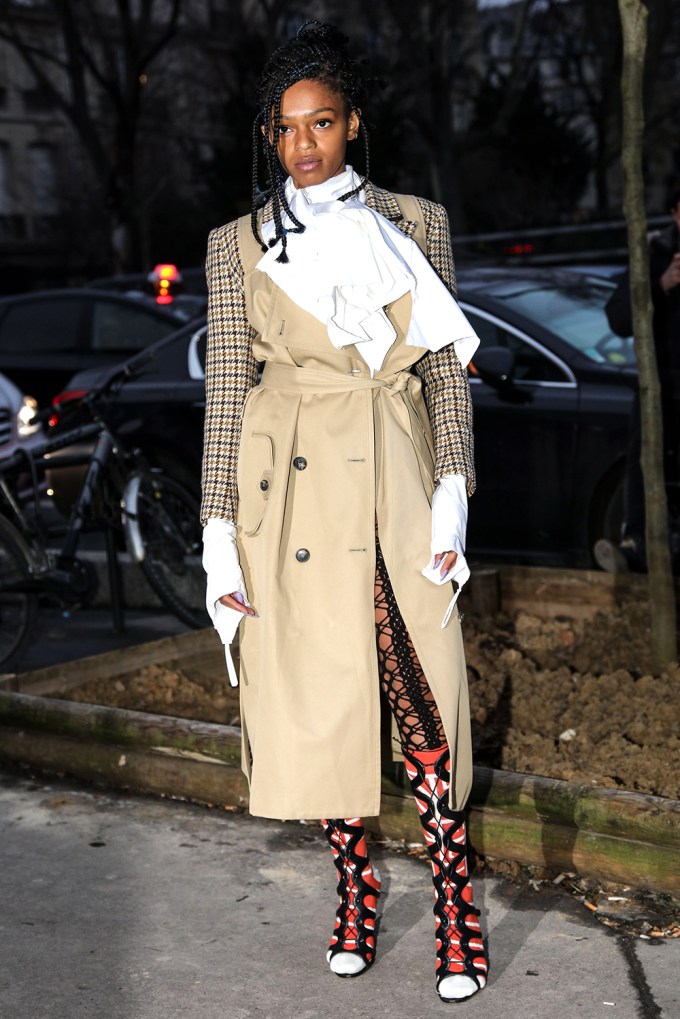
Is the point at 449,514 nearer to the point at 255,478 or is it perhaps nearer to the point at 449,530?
the point at 449,530

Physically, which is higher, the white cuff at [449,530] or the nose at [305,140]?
the nose at [305,140]

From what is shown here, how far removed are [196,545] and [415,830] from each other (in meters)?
2.95

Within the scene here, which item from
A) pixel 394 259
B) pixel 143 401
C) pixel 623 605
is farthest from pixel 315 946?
pixel 143 401

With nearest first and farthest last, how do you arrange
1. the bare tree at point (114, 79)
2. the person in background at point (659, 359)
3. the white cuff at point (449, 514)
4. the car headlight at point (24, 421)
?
the white cuff at point (449, 514) < the person in background at point (659, 359) < the car headlight at point (24, 421) < the bare tree at point (114, 79)

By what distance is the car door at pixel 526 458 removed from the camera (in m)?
6.98

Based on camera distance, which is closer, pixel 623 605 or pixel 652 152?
pixel 623 605

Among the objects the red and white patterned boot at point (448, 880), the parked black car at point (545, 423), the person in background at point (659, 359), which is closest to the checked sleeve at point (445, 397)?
the red and white patterned boot at point (448, 880)

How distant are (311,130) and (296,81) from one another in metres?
0.11

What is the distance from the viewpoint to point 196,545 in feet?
22.2

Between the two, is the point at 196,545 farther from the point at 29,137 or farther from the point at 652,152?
the point at 29,137

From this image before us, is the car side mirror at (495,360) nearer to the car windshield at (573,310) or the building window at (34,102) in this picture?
the car windshield at (573,310)

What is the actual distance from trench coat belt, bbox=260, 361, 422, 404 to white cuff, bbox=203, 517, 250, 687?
34 cm

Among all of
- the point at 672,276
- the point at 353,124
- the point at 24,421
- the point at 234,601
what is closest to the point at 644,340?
the point at 672,276

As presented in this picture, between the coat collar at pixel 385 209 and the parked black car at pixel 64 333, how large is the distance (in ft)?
28.8
